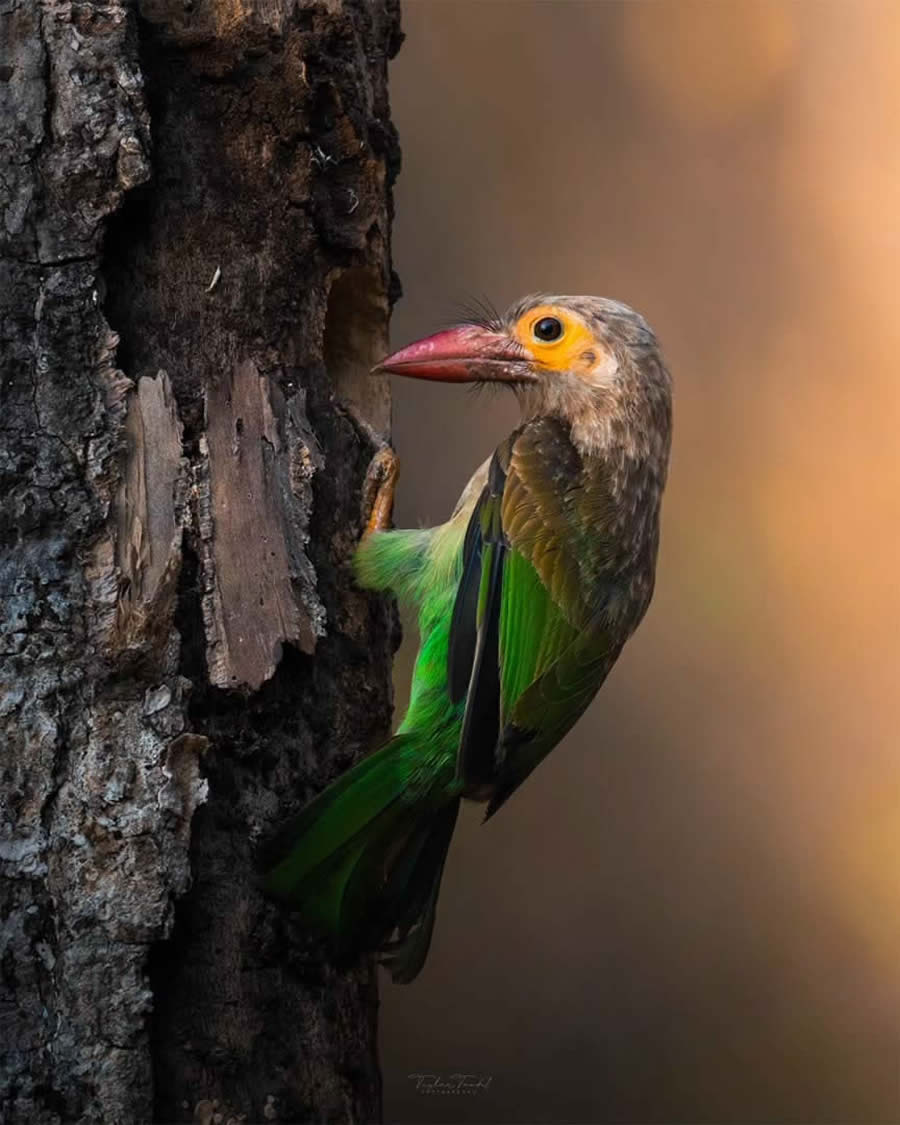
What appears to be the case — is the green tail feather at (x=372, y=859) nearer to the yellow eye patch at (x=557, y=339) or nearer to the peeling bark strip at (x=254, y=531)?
the peeling bark strip at (x=254, y=531)

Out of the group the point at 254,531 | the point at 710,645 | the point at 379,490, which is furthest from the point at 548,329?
the point at 710,645

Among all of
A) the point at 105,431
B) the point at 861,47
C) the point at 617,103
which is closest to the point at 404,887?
the point at 105,431

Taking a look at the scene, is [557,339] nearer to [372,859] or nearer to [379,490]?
[379,490]

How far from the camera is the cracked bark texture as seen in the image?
7.37ft

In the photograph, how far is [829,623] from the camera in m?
4.47

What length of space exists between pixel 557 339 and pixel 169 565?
119 cm

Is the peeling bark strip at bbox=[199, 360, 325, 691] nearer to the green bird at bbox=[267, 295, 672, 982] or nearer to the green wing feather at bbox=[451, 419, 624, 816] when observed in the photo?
the green bird at bbox=[267, 295, 672, 982]

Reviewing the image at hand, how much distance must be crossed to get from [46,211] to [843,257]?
290cm

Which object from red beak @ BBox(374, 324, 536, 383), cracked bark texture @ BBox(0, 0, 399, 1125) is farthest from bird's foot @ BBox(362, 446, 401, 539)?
red beak @ BBox(374, 324, 536, 383)

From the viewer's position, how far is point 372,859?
2.59 meters

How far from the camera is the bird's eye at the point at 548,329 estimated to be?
127 inches

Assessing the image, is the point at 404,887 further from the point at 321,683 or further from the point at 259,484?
the point at 259,484

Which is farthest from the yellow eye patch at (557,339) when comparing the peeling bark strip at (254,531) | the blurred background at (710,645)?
the blurred background at (710,645)

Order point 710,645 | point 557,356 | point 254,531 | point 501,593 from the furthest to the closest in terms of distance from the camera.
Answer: point 710,645, point 557,356, point 501,593, point 254,531
